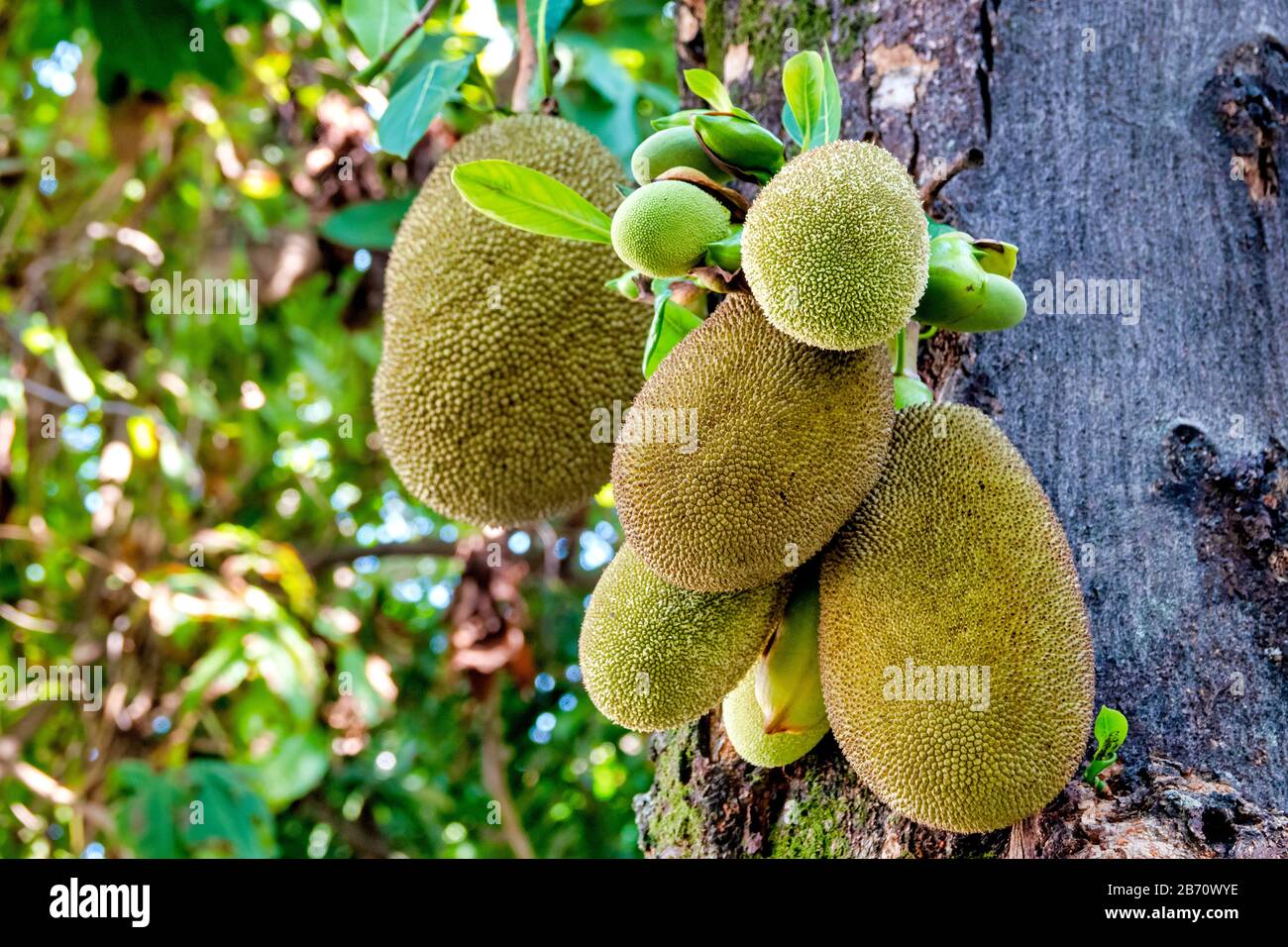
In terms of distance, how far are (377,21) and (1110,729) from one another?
3.88 feet

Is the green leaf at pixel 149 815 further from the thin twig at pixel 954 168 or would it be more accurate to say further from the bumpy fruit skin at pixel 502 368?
the thin twig at pixel 954 168

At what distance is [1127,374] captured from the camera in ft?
3.39

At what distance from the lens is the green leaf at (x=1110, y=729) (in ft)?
2.78

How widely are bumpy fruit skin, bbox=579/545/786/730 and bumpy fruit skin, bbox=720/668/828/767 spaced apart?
0.07 metres

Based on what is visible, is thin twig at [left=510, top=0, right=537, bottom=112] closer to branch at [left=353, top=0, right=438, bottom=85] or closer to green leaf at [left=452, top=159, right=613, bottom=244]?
branch at [left=353, top=0, right=438, bottom=85]

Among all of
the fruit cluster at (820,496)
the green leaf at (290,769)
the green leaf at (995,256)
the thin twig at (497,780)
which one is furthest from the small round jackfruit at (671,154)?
the thin twig at (497,780)

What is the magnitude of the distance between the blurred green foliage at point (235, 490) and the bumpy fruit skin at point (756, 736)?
1.16 m

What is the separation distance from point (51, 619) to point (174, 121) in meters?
1.32

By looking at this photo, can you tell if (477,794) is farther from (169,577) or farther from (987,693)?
(987,693)

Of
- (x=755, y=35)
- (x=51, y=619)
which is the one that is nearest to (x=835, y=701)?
(x=755, y=35)

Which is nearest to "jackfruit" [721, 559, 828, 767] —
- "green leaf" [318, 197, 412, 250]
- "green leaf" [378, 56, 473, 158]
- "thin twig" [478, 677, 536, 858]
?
"green leaf" [378, 56, 473, 158]

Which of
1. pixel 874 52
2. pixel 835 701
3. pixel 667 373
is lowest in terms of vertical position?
pixel 835 701

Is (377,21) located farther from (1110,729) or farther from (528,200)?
(1110,729)
